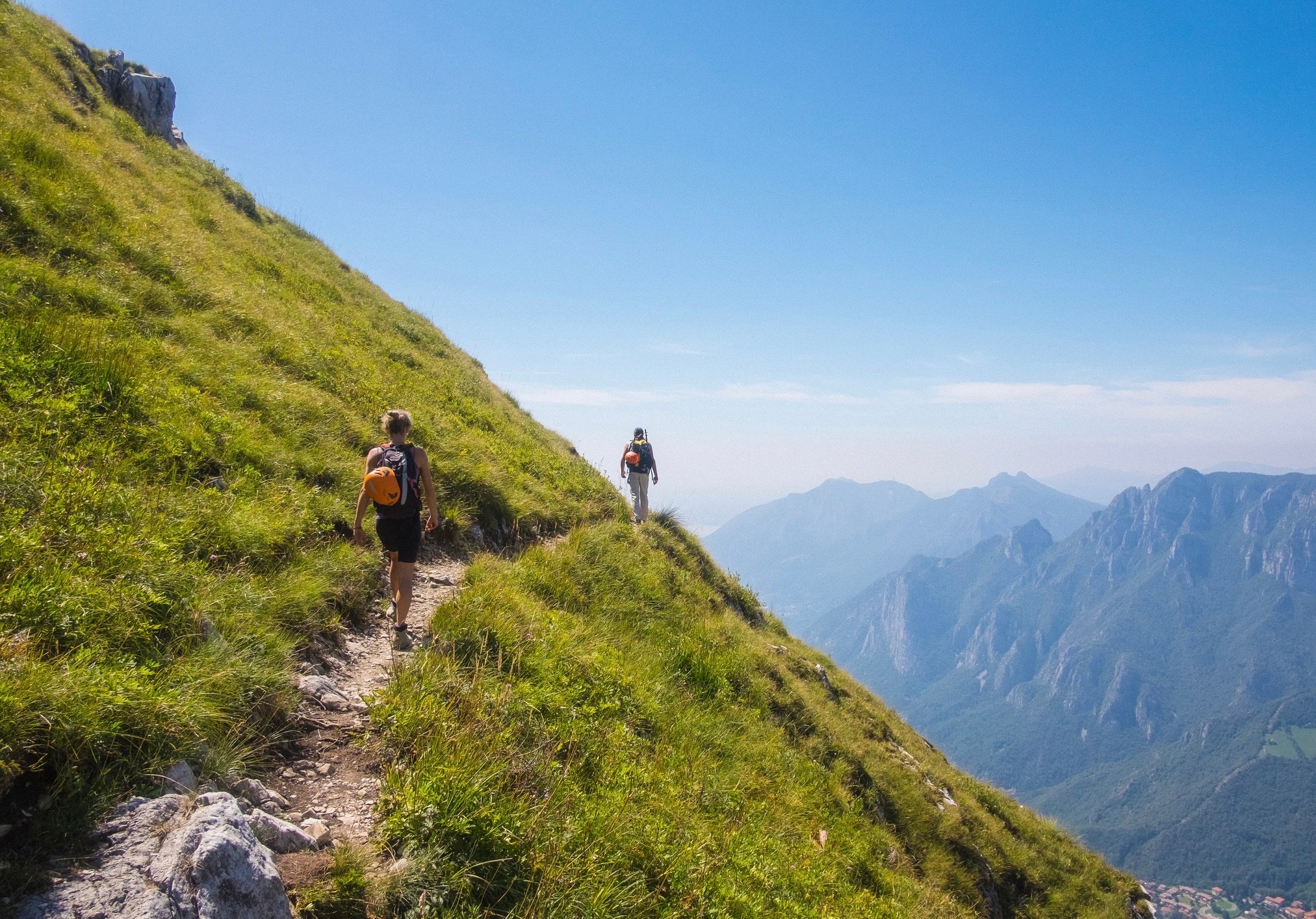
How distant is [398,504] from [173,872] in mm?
4165

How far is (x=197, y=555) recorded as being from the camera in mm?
5859

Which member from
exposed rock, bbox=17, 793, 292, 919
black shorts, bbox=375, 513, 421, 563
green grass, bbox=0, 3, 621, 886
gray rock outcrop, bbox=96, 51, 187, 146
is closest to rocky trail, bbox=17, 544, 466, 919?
exposed rock, bbox=17, 793, 292, 919

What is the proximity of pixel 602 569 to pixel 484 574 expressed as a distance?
3.36 meters

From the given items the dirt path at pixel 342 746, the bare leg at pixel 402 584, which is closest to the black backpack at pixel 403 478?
the bare leg at pixel 402 584

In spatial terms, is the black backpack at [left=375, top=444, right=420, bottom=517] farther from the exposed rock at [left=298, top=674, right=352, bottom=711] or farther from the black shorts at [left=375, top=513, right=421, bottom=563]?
the exposed rock at [left=298, top=674, right=352, bottom=711]

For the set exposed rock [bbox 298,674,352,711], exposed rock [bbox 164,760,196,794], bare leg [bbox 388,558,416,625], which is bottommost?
exposed rock [bbox 298,674,352,711]

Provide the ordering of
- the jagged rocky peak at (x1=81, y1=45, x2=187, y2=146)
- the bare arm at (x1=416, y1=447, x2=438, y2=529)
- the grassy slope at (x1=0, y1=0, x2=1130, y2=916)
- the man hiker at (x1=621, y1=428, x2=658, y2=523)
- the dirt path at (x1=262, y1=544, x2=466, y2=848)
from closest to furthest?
the grassy slope at (x1=0, y1=0, x2=1130, y2=916) < the dirt path at (x1=262, y1=544, x2=466, y2=848) < the bare arm at (x1=416, y1=447, x2=438, y2=529) < the man hiker at (x1=621, y1=428, x2=658, y2=523) < the jagged rocky peak at (x1=81, y1=45, x2=187, y2=146)

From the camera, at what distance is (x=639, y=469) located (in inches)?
727

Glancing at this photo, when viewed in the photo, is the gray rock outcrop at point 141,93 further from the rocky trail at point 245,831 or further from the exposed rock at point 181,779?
the exposed rock at point 181,779

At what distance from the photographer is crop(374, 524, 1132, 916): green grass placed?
4.41 meters

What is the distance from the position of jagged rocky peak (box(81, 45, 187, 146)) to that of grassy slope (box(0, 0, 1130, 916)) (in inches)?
218

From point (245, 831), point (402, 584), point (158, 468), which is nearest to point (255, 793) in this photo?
point (245, 831)

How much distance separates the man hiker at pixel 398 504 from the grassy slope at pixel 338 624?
0.56m

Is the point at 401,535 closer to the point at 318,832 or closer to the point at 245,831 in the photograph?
the point at 318,832
